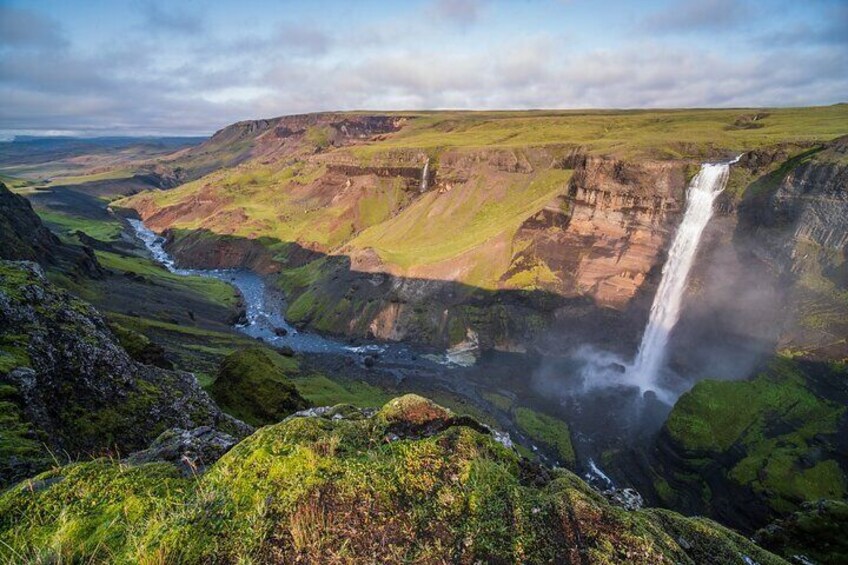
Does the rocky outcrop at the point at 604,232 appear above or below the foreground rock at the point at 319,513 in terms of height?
below

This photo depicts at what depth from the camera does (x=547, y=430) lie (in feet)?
148

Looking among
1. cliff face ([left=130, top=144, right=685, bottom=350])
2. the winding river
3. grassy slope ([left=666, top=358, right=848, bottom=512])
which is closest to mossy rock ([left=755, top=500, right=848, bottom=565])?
grassy slope ([left=666, top=358, right=848, bottom=512])

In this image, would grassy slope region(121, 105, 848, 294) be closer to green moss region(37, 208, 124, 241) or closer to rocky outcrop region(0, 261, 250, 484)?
green moss region(37, 208, 124, 241)

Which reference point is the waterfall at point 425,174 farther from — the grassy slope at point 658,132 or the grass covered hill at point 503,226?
the grassy slope at point 658,132

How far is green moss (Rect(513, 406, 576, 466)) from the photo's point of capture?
42.0 metres

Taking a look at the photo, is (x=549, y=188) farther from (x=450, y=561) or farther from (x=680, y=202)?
(x=450, y=561)

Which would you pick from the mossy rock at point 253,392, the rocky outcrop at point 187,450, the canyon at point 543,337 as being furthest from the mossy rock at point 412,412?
the mossy rock at point 253,392

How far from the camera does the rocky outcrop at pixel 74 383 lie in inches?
428

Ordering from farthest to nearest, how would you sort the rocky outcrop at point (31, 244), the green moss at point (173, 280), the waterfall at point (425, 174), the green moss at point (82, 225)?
1. the green moss at point (82, 225)
2. the waterfall at point (425, 174)
3. the green moss at point (173, 280)
4. the rocky outcrop at point (31, 244)

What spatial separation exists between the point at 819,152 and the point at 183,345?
247 ft

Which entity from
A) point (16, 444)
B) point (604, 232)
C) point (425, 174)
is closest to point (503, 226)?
point (604, 232)

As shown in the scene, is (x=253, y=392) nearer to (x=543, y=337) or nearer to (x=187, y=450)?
(x=187, y=450)

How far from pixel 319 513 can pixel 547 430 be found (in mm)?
44776

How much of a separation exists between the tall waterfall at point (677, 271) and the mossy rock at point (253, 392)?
44720 millimetres
